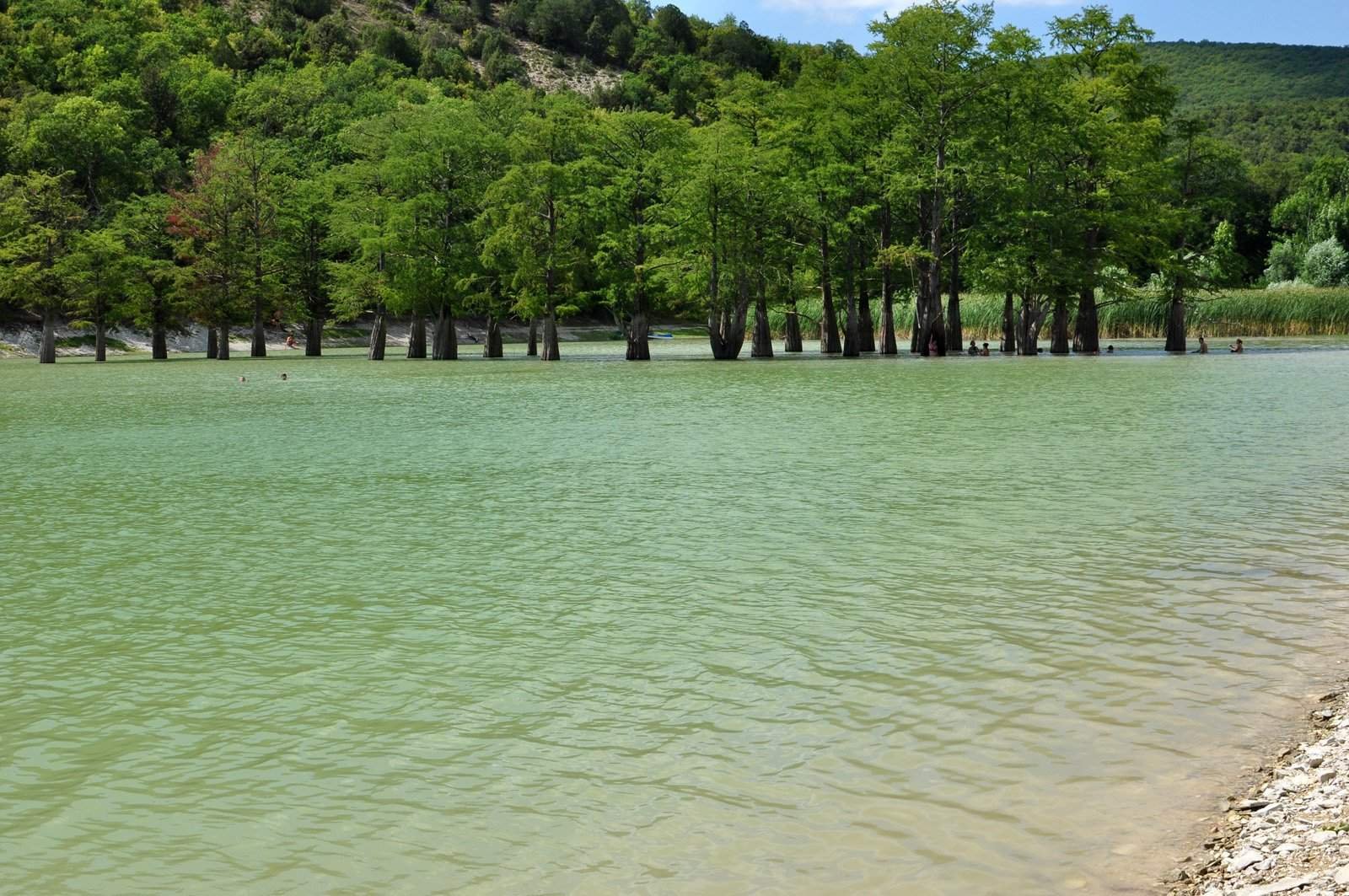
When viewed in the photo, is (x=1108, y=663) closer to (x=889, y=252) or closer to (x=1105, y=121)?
(x=889, y=252)

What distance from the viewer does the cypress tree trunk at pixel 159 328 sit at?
255 ft

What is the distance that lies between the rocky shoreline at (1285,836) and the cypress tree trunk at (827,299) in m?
62.2

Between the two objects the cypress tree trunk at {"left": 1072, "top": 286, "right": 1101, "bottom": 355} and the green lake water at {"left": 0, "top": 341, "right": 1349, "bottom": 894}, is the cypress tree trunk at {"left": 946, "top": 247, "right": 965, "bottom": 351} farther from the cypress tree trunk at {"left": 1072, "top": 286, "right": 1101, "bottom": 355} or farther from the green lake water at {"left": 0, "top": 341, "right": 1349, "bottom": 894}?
the green lake water at {"left": 0, "top": 341, "right": 1349, "bottom": 894}

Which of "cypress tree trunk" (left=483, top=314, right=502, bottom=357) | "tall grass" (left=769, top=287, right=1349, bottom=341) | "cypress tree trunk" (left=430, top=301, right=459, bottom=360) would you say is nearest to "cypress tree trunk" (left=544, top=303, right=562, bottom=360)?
"cypress tree trunk" (left=483, top=314, right=502, bottom=357)

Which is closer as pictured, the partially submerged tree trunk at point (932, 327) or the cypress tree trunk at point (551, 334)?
the partially submerged tree trunk at point (932, 327)

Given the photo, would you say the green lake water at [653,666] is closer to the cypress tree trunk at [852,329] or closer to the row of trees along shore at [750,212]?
the row of trees along shore at [750,212]

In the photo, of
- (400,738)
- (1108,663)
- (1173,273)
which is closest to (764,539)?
(1108,663)

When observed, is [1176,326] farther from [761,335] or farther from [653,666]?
[653,666]

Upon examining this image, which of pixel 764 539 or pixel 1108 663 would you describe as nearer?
pixel 1108 663

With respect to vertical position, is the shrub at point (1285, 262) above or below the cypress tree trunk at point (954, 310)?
above

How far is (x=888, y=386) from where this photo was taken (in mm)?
41656

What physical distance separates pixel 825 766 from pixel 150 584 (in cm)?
769

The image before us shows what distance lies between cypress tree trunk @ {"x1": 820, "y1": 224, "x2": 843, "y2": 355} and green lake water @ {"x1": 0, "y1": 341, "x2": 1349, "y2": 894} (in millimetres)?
47616

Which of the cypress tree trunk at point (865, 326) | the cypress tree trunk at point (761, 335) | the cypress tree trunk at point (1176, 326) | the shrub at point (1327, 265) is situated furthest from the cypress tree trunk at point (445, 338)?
the shrub at point (1327, 265)
